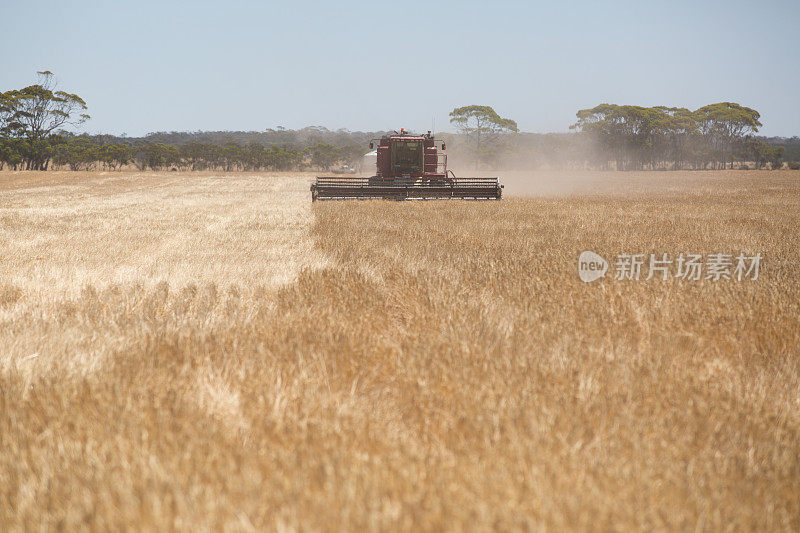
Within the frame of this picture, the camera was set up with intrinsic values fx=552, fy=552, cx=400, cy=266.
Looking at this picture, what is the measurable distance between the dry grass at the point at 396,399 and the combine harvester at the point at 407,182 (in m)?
12.9

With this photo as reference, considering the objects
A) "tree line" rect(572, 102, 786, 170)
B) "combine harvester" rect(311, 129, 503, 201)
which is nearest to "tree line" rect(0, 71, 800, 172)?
"tree line" rect(572, 102, 786, 170)

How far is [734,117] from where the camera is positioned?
265 ft

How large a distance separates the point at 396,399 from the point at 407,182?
18.0 metres

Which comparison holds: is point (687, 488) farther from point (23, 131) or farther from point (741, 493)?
point (23, 131)

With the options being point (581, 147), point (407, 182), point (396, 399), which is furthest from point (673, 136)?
point (396, 399)

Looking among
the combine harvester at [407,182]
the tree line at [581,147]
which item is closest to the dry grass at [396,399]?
the combine harvester at [407,182]

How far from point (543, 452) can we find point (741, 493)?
71 cm

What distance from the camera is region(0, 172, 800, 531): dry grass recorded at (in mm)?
1856

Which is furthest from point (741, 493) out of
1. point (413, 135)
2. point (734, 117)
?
point (734, 117)

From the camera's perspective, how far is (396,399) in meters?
2.81

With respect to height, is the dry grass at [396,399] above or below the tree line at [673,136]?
below

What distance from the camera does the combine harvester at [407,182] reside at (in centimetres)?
1919

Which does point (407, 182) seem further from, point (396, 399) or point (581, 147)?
point (581, 147)

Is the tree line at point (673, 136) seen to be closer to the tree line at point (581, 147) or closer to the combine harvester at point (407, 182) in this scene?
the tree line at point (581, 147)
